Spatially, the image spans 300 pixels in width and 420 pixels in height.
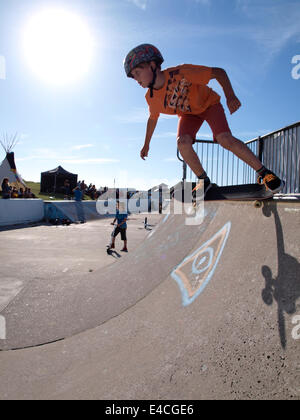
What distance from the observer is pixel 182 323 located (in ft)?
6.25

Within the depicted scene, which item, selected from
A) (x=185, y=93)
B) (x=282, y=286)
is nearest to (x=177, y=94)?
(x=185, y=93)

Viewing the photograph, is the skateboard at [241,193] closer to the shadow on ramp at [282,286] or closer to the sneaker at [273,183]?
the sneaker at [273,183]

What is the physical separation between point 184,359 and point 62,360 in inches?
42.9

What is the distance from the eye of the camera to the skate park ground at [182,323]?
4.46 feet

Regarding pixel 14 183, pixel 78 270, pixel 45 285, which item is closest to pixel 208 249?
pixel 45 285

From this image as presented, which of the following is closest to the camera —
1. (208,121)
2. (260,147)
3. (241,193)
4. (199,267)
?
(199,267)

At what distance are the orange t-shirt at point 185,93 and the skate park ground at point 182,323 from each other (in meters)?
1.16

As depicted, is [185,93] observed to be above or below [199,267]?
above

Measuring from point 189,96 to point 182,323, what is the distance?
214cm

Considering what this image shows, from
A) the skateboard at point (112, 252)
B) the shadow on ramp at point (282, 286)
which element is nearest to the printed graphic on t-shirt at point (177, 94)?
the shadow on ramp at point (282, 286)

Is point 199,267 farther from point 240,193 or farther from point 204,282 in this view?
point 240,193

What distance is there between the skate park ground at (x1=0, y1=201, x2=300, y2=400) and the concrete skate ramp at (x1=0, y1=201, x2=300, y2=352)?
10 mm

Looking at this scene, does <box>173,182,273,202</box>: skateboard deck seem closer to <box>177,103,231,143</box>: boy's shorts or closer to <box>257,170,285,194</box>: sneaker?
<box>257,170,285,194</box>: sneaker

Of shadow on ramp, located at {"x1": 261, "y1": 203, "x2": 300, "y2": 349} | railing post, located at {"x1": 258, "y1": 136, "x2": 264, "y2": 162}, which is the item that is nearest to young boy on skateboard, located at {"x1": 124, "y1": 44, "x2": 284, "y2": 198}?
shadow on ramp, located at {"x1": 261, "y1": 203, "x2": 300, "y2": 349}
